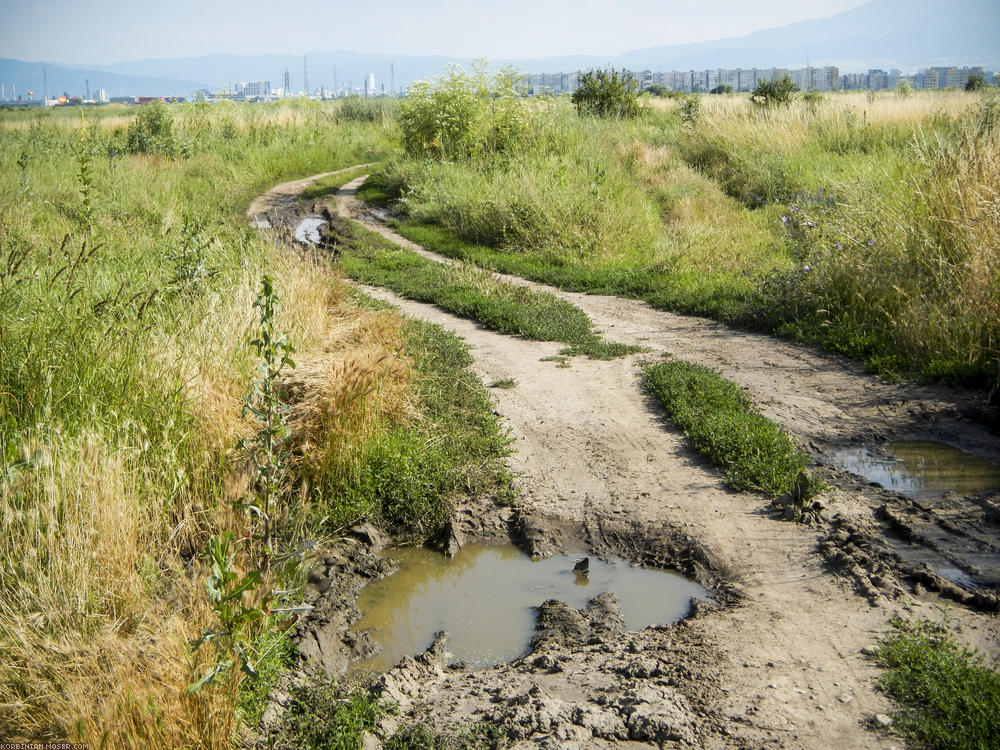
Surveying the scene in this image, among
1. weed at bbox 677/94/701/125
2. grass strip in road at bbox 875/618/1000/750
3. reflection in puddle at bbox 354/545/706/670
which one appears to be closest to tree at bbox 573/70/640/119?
weed at bbox 677/94/701/125

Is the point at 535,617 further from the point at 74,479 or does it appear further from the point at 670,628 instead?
the point at 74,479

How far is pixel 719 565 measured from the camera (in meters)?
4.66

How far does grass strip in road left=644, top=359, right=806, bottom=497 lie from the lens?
218 inches

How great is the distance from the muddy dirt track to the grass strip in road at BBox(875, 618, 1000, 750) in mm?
109

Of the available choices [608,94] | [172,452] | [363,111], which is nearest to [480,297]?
[172,452]

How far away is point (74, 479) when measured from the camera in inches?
149

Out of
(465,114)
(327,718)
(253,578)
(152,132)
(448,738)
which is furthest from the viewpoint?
(152,132)

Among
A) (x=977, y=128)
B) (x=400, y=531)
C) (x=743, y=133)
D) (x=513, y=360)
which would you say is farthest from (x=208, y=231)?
(x=743, y=133)

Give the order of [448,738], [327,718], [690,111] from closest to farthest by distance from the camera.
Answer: [448,738] → [327,718] → [690,111]

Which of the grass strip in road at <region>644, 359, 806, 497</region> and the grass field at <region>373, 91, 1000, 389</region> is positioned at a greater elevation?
the grass field at <region>373, 91, 1000, 389</region>

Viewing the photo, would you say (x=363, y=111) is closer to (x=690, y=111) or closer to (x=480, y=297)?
(x=690, y=111)

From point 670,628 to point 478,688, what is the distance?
109 centimetres

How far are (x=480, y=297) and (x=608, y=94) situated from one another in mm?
17047

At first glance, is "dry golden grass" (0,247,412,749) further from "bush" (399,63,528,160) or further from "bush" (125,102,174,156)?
"bush" (125,102,174,156)
